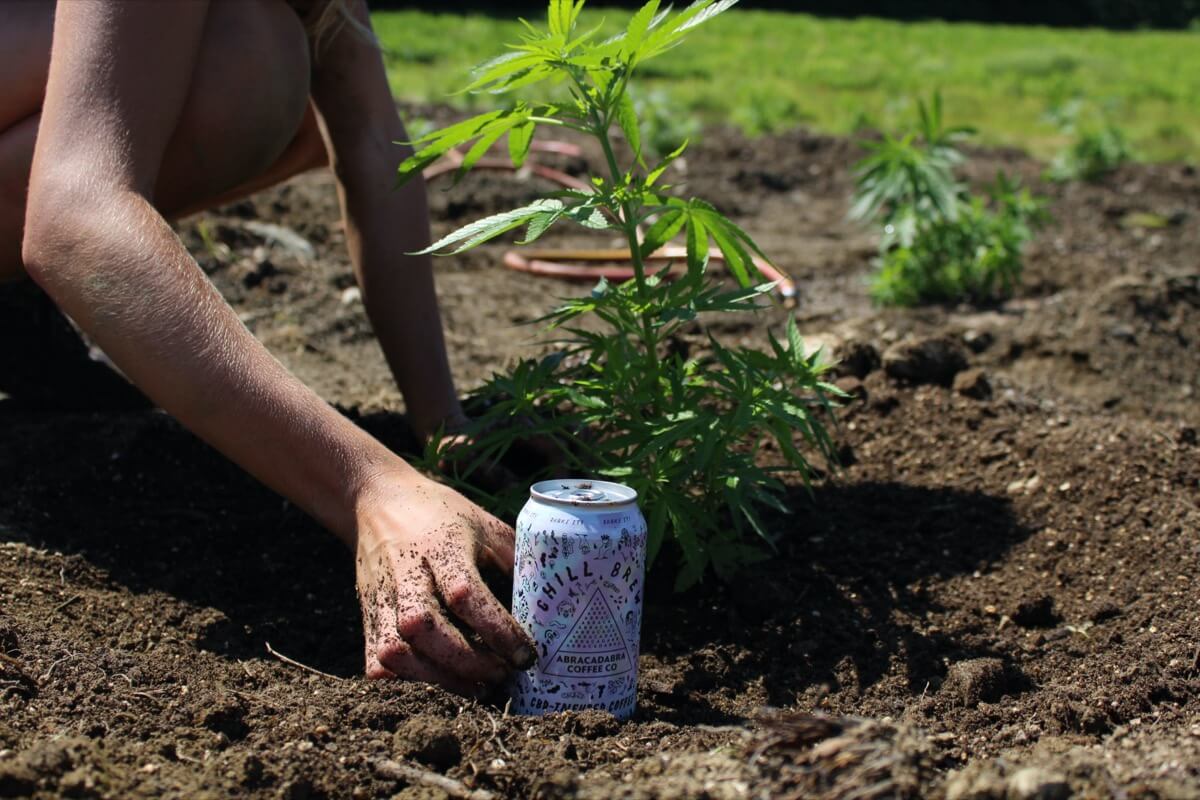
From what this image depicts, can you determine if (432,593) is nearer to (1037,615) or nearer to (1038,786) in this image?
(1038,786)

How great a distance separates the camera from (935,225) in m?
4.80

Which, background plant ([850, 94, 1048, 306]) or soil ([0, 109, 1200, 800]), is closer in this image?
soil ([0, 109, 1200, 800])

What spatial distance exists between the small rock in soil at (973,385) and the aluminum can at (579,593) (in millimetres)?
1830

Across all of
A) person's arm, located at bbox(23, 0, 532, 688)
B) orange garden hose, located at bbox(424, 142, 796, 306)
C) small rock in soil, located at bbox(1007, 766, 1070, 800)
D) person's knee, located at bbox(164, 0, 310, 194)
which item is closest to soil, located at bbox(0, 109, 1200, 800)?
small rock in soil, located at bbox(1007, 766, 1070, 800)

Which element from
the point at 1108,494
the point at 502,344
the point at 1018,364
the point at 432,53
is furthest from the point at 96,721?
the point at 432,53

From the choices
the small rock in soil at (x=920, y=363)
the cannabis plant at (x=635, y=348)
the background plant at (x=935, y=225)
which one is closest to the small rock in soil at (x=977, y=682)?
the cannabis plant at (x=635, y=348)

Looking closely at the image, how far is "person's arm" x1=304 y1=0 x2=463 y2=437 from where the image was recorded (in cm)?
303

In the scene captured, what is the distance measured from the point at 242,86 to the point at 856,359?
1.80 m

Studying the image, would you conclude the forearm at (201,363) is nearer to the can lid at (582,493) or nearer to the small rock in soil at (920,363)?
the can lid at (582,493)

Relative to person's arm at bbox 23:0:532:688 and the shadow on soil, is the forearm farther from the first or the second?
the shadow on soil

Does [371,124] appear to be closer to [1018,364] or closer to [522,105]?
[522,105]

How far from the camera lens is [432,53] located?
13367mm

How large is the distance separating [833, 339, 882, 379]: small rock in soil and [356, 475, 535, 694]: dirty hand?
1808mm

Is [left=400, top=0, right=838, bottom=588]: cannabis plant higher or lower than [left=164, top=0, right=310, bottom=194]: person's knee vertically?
lower
